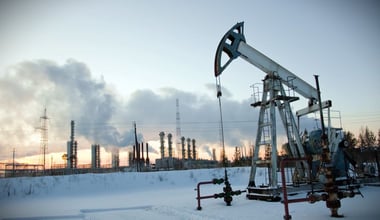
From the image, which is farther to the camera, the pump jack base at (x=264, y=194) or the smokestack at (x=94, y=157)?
the smokestack at (x=94, y=157)

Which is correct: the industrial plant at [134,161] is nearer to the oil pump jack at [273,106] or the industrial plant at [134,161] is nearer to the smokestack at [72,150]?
the smokestack at [72,150]

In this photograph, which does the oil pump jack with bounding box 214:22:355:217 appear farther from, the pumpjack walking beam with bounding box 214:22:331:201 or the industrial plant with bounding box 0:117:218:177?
the industrial plant with bounding box 0:117:218:177

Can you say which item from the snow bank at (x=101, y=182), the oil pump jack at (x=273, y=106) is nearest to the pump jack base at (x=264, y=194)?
the oil pump jack at (x=273, y=106)

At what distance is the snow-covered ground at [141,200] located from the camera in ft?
22.8

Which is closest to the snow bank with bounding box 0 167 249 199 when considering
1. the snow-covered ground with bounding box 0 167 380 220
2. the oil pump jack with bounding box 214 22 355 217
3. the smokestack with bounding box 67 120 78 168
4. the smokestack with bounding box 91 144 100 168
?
the snow-covered ground with bounding box 0 167 380 220

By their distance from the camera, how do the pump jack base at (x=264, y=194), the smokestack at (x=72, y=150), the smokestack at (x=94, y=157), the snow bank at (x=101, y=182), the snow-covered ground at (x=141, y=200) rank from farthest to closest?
1. the smokestack at (x=94, y=157)
2. the smokestack at (x=72, y=150)
3. the snow bank at (x=101, y=182)
4. the pump jack base at (x=264, y=194)
5. the snow-covered ground at (x=141, y=200)

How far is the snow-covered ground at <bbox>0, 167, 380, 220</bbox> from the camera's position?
Answer: 695 centimetres

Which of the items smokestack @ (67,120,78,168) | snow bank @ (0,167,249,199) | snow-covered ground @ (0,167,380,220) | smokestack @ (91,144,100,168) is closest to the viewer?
snow-covered ground @ (0,167,380,220)

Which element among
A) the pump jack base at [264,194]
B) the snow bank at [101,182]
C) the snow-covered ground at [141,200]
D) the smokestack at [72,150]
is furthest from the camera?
the smokestack at [72,150]

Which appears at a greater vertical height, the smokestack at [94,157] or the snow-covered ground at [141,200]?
the smokestack at [94,157]

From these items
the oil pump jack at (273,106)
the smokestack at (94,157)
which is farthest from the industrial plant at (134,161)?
the oil pump jack at (273,106)

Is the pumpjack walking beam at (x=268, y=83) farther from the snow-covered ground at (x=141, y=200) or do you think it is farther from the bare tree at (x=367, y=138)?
the bare tree at (x=367, y=138)

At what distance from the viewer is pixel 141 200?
11578mm

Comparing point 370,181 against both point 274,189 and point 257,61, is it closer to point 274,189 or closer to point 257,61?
point 274,189
